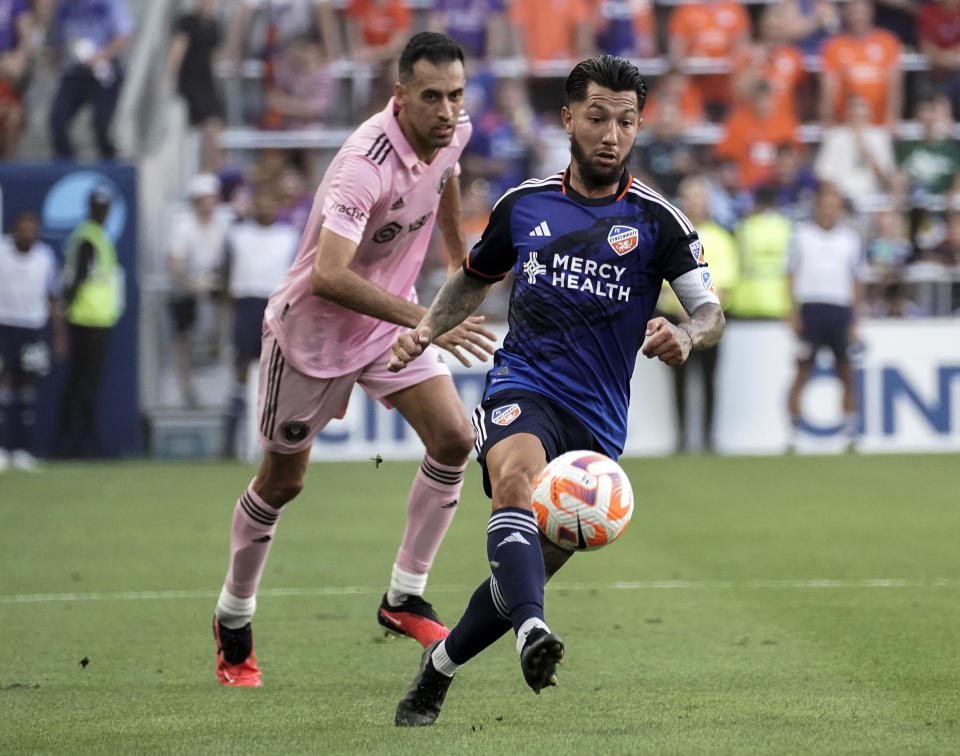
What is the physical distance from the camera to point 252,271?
16.3 meters

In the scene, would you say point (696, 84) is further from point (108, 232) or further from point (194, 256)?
point (108, 232)

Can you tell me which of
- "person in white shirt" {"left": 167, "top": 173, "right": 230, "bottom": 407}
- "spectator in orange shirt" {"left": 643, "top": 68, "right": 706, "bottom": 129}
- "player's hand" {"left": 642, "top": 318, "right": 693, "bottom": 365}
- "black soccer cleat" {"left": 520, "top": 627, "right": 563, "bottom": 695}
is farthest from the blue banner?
"black soccer cleat" {"left": 520, "top": 627, "right": 563, "bottom": 695}

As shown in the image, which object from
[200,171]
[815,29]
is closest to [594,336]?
[200,171]

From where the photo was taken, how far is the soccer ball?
505 centimetres

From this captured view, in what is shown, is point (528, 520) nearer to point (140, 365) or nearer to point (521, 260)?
point (521, 260)

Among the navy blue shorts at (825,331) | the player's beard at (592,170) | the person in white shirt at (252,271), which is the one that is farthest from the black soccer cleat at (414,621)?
the navy blue shorts at (825,331)

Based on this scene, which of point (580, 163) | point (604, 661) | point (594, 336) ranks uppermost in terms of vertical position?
point (580, 163)

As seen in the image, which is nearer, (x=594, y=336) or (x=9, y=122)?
(x=594, y=336)

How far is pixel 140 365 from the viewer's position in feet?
54.5

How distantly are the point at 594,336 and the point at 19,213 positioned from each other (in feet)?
38.6

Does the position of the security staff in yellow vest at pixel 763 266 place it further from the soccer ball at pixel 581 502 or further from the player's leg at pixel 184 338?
the soccer ball at pixel 581 502

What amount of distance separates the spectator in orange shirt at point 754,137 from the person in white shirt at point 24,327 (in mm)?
7345

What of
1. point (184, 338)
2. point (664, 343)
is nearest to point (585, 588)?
point (664, 343)

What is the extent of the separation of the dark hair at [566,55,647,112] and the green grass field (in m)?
2.01
